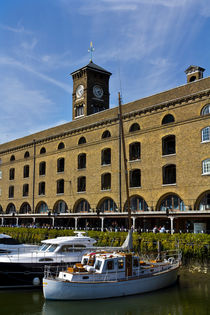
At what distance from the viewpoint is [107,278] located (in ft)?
59.0

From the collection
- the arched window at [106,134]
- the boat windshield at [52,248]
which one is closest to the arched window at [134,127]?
the arched window at [106,134]

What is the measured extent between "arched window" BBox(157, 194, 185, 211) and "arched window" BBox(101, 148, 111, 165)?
9.22 m

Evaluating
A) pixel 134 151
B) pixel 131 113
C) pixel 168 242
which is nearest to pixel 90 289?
pixel 168 242

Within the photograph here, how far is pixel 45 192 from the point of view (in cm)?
4797

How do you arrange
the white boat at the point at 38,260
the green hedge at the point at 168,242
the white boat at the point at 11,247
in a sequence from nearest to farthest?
1. the white boat at the point at 38,260
2. the green hedge at the point at 168,242
3. the white boat at the point at 11,247

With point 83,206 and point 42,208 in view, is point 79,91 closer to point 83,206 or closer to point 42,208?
point 42,208

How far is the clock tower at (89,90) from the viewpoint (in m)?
57.2

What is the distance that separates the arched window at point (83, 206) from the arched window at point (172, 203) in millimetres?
10537

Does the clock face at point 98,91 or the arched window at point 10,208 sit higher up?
the clock face at point 98,91

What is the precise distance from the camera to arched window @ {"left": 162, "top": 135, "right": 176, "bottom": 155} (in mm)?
35062

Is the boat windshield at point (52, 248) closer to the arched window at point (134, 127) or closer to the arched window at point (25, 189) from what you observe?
the arched window at point (134, 127)

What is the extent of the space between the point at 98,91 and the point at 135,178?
24912 mm

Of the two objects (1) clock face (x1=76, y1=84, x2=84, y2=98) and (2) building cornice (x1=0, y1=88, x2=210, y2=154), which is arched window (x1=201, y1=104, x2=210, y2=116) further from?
(1) clock face (x1=76, y1=84, x2=84, y2=98)

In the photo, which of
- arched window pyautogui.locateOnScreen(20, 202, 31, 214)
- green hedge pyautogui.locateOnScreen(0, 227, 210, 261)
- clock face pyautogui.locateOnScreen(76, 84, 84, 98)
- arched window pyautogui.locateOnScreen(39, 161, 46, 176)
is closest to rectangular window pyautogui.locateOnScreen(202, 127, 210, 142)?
green hedge pyautogui.locateOnScreen(0, 227, 210, 261)
